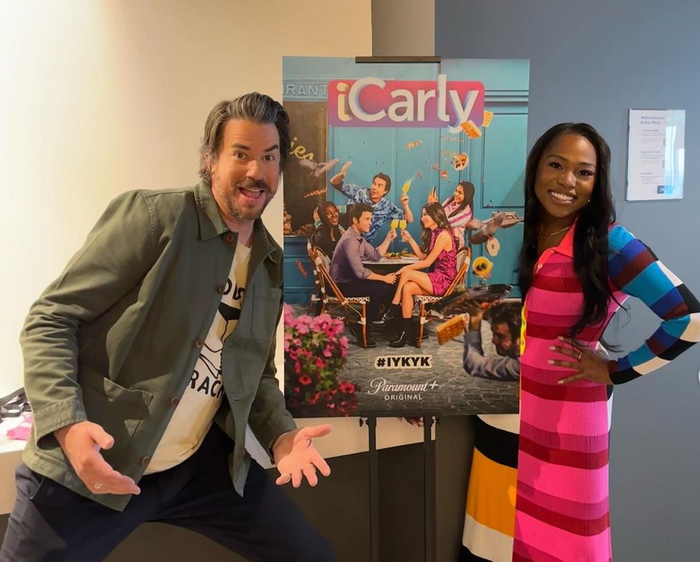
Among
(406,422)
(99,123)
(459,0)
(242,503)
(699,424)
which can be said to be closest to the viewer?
(242,503)

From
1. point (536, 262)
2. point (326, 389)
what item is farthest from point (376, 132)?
point (326, 389)

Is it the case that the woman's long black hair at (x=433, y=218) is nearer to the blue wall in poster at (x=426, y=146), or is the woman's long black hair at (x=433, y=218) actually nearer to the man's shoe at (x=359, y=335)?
the blue wall in poster at (x=426, y=146)

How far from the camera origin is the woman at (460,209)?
1.49 metres

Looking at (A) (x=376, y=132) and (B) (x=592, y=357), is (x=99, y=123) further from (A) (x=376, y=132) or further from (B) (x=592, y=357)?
(B) (x=592, y=357)

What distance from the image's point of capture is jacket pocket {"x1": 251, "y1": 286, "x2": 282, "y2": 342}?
54.4 inches

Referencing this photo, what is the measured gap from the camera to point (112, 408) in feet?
3.92

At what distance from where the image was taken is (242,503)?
139 centimetres

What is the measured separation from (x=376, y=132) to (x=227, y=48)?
730 millimetres

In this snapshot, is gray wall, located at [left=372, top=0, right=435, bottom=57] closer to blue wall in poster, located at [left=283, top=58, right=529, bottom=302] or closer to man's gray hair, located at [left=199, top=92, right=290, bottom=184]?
blue wall in poster, located at [left=283, top=58, right=529, bottom=302]

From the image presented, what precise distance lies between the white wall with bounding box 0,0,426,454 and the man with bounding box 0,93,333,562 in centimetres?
56

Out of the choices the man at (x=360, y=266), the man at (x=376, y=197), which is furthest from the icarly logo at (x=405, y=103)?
the man at (x=360, y=266)

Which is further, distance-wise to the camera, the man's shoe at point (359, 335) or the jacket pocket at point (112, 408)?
the man's shoe at point (359, 335)

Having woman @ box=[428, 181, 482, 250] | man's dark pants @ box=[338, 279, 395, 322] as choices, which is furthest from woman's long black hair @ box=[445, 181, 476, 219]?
man's dark pants @ box=[338, 279, 395, 322]

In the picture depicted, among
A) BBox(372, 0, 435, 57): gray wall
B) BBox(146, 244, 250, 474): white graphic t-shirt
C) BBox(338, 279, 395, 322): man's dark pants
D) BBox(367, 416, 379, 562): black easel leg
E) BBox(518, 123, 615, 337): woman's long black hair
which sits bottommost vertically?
BBox(367, 416, 379, 562): black easel leg
